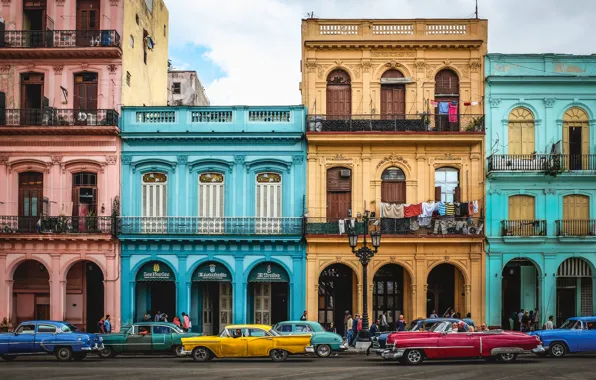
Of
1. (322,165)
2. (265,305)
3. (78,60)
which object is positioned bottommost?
(265,305)

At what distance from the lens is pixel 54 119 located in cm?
3294

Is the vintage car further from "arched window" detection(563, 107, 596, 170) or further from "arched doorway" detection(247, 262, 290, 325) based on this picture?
"arched window" detection(563, 107, 596, 170)

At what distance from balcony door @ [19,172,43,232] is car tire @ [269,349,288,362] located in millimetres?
13980

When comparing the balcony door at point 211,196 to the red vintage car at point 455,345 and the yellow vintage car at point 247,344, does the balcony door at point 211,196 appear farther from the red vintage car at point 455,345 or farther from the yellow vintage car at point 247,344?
the red vintage car at point 455,345

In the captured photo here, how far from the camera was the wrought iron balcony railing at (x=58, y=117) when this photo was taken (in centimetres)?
3294

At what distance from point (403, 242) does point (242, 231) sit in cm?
680

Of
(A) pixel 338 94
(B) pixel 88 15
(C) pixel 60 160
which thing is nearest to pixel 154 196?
(C) pixel 60 160

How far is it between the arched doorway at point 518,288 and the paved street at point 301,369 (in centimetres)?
803

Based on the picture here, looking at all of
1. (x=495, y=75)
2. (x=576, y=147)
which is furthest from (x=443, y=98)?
(x=576, y=147)

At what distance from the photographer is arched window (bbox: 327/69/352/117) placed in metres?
33.6

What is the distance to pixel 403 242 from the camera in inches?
1267

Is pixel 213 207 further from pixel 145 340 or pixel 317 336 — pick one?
pixel 317 336

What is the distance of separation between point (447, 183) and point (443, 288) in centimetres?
465

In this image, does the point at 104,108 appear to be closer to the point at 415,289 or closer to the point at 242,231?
the point at 242,231
